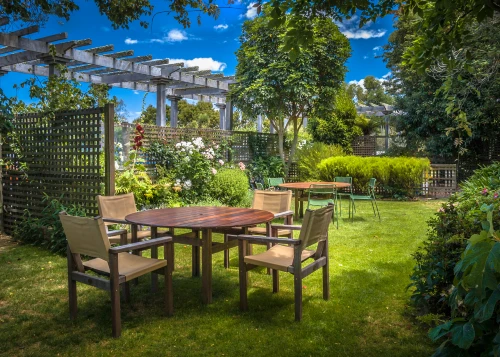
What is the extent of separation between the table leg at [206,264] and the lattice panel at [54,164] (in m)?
→ 2.29

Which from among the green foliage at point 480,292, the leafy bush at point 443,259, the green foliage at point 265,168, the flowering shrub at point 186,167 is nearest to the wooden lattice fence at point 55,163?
the flowering shrub at point 186,167

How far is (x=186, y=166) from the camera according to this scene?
301 inches

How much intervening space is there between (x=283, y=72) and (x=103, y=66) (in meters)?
4.57

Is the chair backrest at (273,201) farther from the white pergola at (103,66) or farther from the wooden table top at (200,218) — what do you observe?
the white pergola at (103,66)

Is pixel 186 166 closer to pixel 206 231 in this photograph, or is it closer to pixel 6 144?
pixel 6 144

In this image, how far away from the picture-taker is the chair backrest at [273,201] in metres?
4.38

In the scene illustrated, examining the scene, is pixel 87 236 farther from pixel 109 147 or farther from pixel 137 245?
pixel 109 147

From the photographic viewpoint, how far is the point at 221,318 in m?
3.03

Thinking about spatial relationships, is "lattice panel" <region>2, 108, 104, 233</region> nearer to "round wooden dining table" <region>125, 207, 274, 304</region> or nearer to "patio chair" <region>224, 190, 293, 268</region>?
"round wooden dining table" <region>125, 207, 274, 304</region>

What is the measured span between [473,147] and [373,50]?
134 ft

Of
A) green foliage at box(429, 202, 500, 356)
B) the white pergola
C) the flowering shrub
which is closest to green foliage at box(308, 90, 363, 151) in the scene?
the white pergola

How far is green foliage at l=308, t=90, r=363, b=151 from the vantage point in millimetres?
14609

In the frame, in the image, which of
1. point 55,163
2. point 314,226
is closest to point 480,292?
point 314,226

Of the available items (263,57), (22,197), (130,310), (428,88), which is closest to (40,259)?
(22,197)
